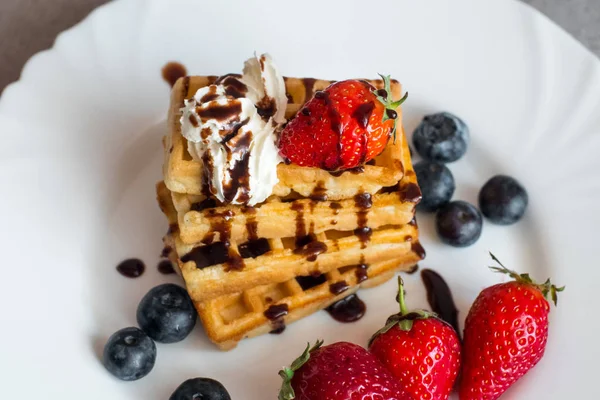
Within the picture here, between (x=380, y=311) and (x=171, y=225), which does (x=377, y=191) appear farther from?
(x=171, y=225)

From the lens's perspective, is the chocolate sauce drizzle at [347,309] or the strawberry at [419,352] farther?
the chocolate sauce drizzle at [347,309]

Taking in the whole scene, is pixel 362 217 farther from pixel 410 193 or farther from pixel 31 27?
pixel 31 27

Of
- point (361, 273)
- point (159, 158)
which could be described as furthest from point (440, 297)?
point (159, 158)

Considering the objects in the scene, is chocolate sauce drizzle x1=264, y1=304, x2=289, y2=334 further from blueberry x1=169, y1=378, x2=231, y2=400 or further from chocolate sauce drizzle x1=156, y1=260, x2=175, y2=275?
chocolate sauce drizzle x1=156, y1=260, x2=175, y2=275

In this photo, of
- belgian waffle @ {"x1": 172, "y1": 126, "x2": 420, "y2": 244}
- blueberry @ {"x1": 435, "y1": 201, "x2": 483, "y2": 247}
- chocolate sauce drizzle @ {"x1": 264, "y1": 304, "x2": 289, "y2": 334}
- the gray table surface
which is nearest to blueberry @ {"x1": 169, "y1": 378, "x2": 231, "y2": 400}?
chocolate sauce drizzle @ {"x1": 264, "y1": 304, "x2": 289, "y2": 334}

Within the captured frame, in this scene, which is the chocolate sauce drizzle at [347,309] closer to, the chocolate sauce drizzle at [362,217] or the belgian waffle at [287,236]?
the belgian waffle at [287,236]

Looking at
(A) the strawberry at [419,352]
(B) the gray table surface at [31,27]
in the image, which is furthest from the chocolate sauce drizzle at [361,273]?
(B) the gray table surface at [31,27]
